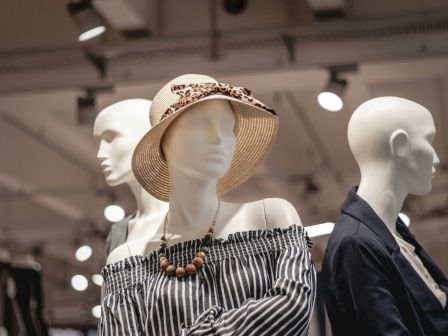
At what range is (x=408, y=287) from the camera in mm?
2422

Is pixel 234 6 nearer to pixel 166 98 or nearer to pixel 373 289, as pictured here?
pixel 166 98

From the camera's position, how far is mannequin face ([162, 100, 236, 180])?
88.7 inches

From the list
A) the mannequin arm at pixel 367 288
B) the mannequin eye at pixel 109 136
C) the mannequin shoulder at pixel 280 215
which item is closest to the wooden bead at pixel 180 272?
the mannequin shoulder at pixel 280 215

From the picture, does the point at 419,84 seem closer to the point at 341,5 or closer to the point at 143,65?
the point at 341,5

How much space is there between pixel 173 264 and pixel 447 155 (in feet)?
26.6

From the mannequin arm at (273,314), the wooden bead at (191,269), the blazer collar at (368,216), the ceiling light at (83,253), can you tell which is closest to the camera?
the mannequin arm at (273,314)

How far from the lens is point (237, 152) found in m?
2.47

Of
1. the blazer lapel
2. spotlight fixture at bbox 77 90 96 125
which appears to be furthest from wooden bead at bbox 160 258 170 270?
spotlight fixture at bbox 77 90 96 125

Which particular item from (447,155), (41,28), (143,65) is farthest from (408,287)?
(447,155)

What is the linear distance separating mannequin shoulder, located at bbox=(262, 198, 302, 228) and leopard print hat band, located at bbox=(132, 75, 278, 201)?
248mm

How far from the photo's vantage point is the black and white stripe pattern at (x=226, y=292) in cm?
201

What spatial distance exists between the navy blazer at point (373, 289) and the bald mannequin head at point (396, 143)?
234 mm

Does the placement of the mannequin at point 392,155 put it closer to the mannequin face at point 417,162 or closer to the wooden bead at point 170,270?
the mannequin face at point 417,162

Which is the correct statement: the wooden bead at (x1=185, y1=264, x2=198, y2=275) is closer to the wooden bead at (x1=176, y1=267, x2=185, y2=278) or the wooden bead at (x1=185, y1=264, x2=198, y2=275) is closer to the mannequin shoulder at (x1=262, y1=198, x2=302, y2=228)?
the wooden bead at (x1=176, y1=267, x2=185, y2=278)
